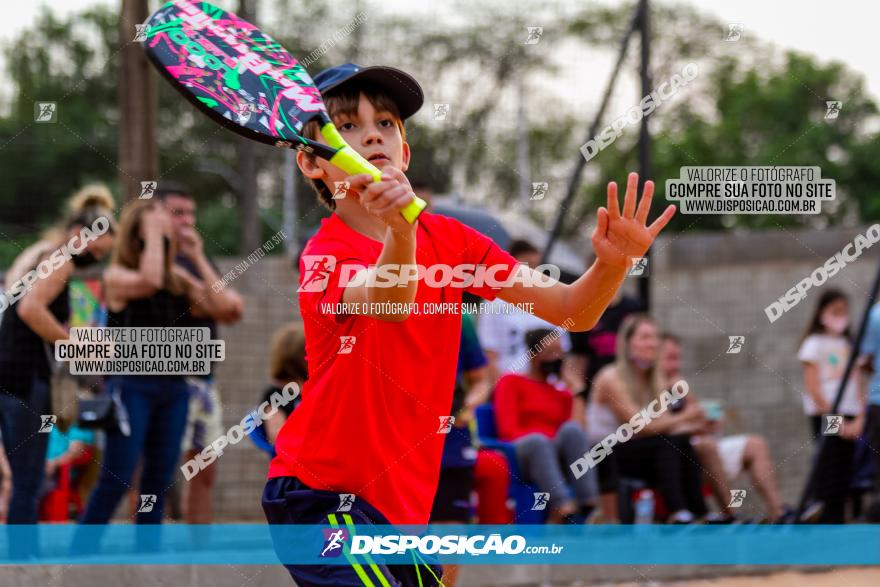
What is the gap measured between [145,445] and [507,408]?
6.07ft

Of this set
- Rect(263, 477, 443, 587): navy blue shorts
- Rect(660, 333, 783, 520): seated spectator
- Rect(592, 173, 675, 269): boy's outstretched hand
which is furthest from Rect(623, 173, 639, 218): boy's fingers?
Rect(660, 333, 783, 520): seated spectator

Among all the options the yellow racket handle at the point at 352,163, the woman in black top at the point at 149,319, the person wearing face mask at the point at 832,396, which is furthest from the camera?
the person wearing face mask at the point at 832,396

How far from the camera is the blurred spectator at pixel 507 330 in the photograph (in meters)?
6.62

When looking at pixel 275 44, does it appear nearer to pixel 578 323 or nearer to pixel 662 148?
pixel 578 323

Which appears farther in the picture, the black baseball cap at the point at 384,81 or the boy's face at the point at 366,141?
the black baseball cap at the point at 384,81

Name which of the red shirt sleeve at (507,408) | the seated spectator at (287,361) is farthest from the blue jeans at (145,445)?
the red shirt sleeve at (507,408)

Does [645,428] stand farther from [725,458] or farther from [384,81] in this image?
[384,81]

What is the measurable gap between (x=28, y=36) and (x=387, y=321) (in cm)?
587

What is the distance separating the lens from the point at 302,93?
3182mm

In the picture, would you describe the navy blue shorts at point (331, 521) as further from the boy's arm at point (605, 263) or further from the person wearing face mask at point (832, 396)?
the person wearing face mask at point (832, 396)

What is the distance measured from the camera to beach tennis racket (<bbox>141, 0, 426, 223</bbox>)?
311 cm

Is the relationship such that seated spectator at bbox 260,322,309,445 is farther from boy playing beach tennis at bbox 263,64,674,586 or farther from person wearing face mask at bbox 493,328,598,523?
boy playing beach tennis at bbox 263,64,674,586

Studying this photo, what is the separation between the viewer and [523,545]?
4504 mm

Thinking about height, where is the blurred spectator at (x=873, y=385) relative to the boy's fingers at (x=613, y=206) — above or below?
below
